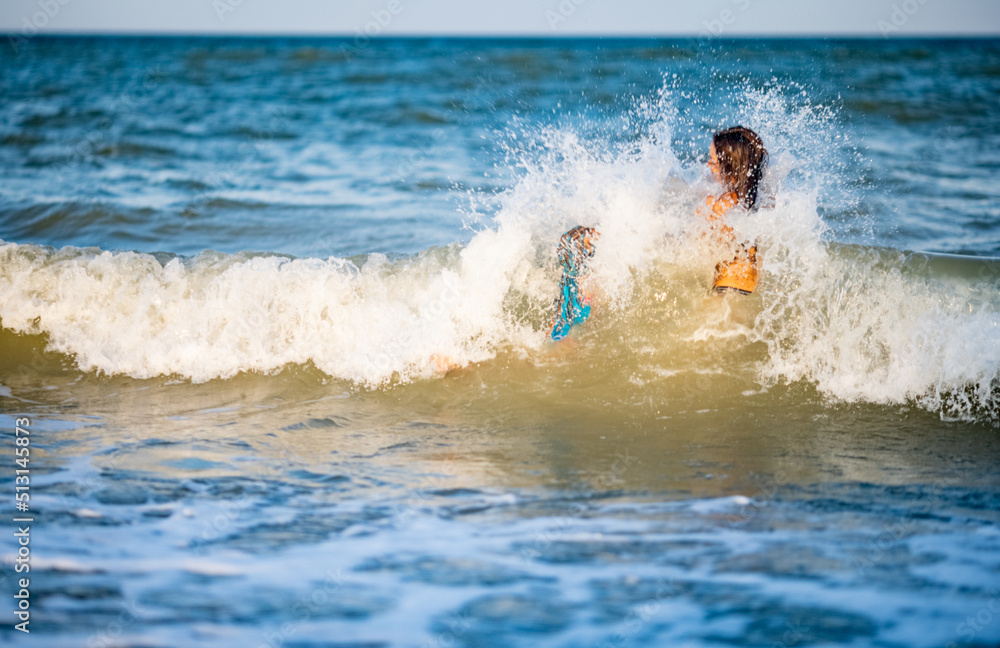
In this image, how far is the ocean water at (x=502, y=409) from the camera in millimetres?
2566

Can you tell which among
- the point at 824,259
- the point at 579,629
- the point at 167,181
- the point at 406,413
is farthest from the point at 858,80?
the point at 579,629

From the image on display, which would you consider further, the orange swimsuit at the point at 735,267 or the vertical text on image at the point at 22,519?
the orange swimsuit at the point at 735,267

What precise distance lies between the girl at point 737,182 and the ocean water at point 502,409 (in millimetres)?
362

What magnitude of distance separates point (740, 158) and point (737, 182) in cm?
15

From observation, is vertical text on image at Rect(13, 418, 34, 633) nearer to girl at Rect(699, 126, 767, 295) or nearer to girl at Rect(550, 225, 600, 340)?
girl at Rect(550, 225, 600, 340)

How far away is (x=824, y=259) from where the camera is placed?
495 centimetres

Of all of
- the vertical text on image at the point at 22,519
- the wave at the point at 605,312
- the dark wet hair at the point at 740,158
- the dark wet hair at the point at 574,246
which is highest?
the dark wet hair at the point at 740,158

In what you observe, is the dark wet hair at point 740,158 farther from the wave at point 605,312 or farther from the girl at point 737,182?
the wave at point 605,312

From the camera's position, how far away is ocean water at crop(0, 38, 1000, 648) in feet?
8.42

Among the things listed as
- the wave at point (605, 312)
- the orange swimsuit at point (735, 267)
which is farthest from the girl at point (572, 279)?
the orange swimsuit at point (735, 267)

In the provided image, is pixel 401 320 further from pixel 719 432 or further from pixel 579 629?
pixel 579 629

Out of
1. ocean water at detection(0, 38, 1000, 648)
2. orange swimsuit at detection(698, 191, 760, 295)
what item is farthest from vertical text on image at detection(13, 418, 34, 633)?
orange swimsuit at detection(698, 191, 760, 295)

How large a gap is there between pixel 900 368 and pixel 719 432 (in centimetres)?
151

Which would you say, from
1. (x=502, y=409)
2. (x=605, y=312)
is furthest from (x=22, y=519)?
(x=605, y=312)
